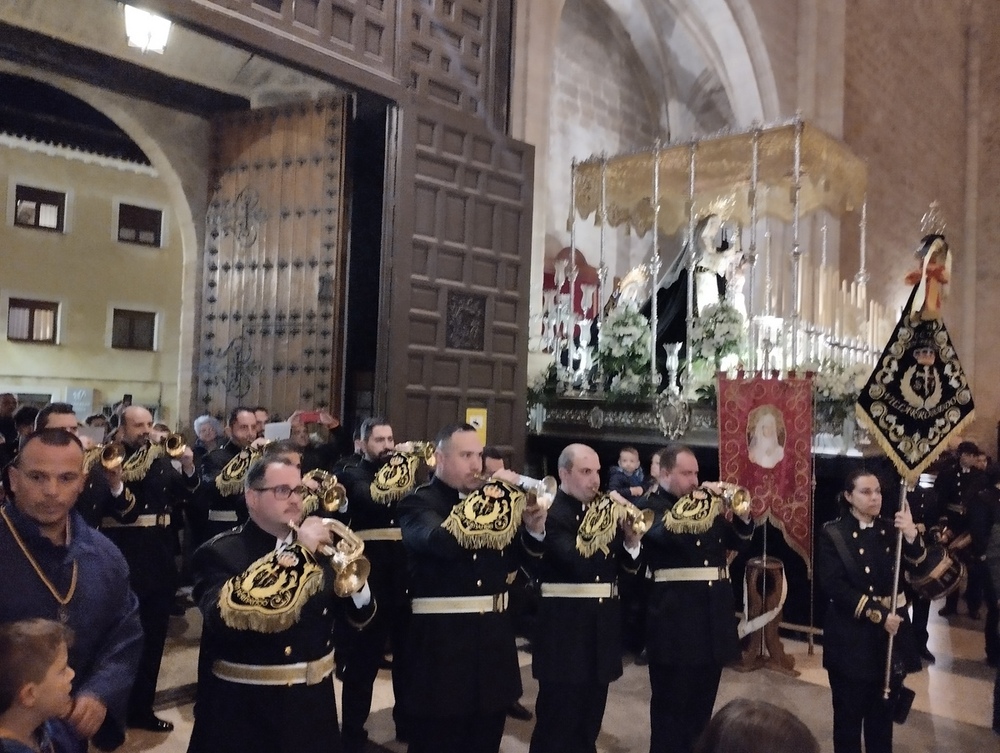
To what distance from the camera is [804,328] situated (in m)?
9.28

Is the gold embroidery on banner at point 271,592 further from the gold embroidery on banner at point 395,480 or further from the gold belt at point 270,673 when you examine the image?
the gold embroidery on banner at point 395,480

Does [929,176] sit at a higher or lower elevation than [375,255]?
higher

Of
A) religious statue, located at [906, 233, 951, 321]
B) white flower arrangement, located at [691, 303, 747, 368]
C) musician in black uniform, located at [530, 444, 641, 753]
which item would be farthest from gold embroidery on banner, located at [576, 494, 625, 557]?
white flower arrangement, located at [691, 303, 747, 368]

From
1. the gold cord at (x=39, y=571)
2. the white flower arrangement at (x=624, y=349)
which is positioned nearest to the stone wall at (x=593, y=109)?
the white flower arrangement at (x=624, y=349)

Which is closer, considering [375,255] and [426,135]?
[426,135]

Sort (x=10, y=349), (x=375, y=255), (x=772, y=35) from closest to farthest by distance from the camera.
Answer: (x=375, y=255) < (x=772, y=35) < (x=10, y=349)

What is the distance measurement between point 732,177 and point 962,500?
4.28m

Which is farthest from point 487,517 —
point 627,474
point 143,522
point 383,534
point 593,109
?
point 593,109

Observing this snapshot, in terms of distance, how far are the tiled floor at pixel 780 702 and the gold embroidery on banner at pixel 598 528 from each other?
155 centimetres

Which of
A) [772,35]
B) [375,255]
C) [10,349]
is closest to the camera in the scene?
[375,255]

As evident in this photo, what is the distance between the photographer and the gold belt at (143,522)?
4.67 meters

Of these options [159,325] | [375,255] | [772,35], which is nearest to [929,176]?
[772,35]

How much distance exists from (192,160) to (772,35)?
8.82 m

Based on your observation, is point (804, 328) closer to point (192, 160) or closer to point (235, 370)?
point (235, 370)
